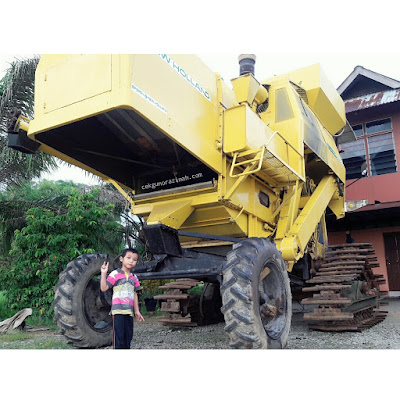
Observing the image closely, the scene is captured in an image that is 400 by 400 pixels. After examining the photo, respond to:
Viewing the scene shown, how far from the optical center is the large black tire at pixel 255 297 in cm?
391

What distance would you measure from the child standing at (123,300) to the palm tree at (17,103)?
636cm

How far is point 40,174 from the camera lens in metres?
10.5

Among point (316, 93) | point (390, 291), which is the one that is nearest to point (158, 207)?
point (316, 93)

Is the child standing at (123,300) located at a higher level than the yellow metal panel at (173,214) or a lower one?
lower

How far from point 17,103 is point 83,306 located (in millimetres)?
6275

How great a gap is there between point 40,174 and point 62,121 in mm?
6983

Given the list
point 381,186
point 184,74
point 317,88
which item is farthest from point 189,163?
point 381,186

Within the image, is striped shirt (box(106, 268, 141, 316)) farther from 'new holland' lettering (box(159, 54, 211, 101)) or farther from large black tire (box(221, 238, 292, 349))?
'new holland' lettering (box(159, 54, 211, 101))

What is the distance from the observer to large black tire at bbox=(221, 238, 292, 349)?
12.8 ft

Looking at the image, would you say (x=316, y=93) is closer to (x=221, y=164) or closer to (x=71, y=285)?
(x=221, y=164)

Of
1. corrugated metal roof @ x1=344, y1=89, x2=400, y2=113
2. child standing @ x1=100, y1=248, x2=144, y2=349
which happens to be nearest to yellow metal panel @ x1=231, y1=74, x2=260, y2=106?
child standing @ x1=100, y1=248, x2=144, y2=349

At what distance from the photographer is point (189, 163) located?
518 cm

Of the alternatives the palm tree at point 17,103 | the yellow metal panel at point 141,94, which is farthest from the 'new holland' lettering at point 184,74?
the palm tree at point 17,103

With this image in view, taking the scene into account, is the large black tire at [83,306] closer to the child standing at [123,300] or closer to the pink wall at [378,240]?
the child standing at [123,300]
